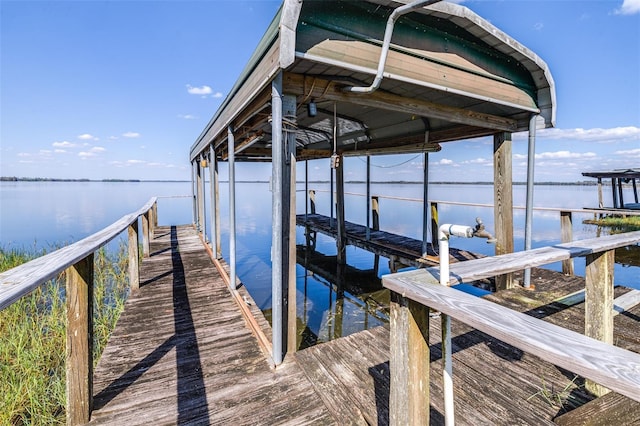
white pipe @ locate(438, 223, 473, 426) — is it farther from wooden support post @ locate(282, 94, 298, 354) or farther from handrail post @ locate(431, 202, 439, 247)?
handrail post @ locate(431, 202, 439, 247)

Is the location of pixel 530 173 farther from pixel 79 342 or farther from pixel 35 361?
pixel 35 361

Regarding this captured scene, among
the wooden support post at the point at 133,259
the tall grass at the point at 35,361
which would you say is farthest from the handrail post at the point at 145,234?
the wooden support post at the point at 133,259

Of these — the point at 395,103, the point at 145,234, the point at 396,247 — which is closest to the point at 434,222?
the point at 396,247

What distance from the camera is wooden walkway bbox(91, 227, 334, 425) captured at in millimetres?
2039

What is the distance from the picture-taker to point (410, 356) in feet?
4.26

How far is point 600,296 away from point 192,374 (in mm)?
3149

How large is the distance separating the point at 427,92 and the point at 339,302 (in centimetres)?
476

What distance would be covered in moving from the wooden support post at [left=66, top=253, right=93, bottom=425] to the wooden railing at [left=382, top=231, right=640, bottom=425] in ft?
6.30

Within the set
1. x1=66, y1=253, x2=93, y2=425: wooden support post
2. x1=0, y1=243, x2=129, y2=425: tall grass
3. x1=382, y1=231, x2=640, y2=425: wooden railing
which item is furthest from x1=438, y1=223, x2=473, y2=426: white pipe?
x1=0, y1=243, x2=129, y2=425: tall grass

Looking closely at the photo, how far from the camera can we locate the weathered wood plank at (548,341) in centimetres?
68

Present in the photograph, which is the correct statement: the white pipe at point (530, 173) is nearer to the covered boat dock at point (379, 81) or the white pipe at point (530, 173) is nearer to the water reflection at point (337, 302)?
the covered boat dock at point (379, 81)

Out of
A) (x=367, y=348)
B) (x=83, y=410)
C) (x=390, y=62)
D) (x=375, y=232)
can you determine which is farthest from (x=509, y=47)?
(x=375, y=232)

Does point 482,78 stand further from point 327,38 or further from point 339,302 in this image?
point 339,302

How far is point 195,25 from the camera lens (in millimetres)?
9305
